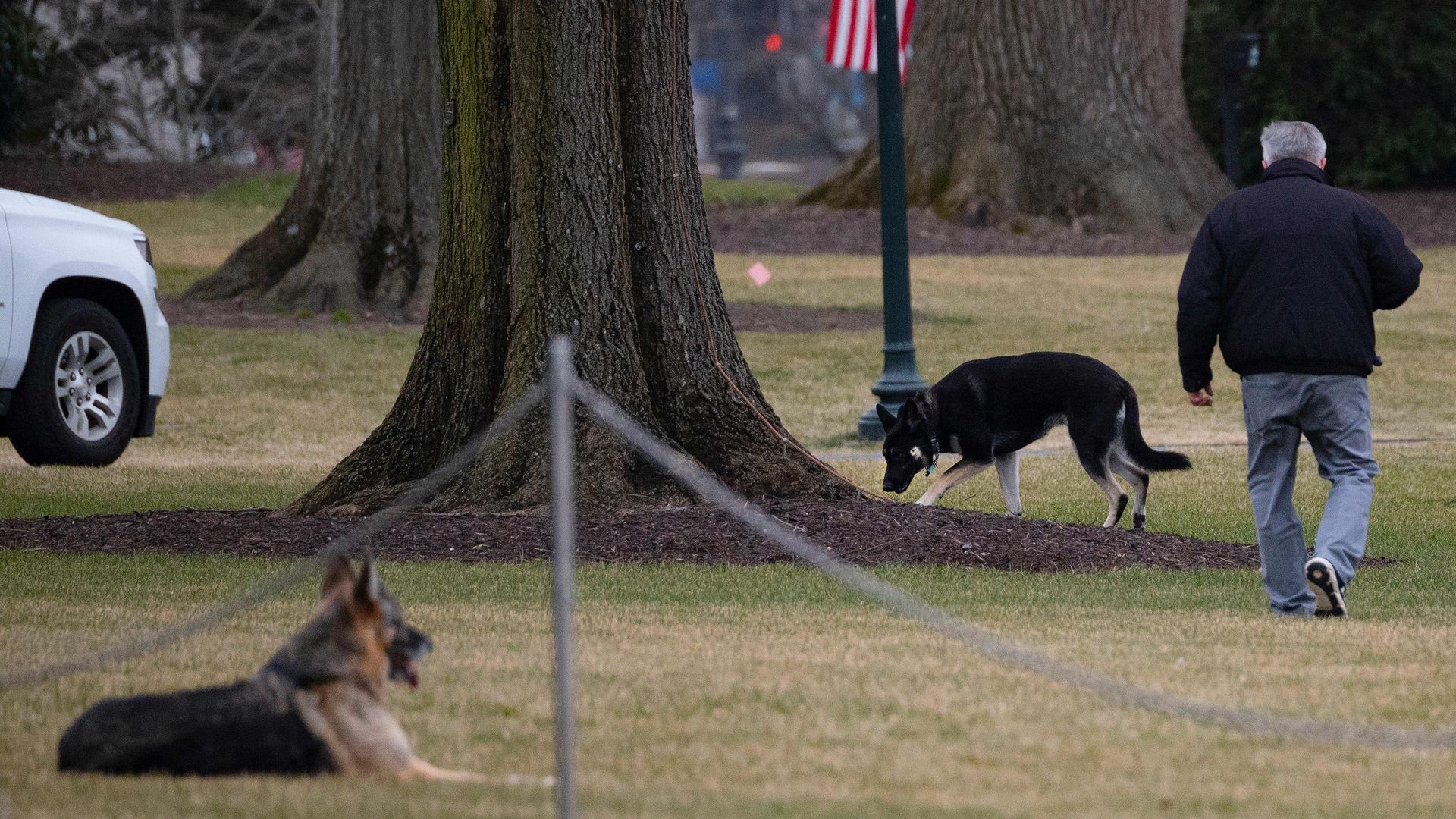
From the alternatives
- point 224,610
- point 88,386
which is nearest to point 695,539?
point 224,610

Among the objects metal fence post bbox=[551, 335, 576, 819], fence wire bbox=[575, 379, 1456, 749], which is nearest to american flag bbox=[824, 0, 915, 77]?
fence wire bbox=[575, 379, 1456, 749]

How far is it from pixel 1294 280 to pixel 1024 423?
131 inches

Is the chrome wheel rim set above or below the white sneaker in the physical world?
above

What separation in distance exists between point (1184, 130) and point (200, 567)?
21.0 metres

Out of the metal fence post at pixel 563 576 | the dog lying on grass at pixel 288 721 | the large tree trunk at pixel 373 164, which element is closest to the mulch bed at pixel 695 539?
the dog lying on grass at pixel 288 721

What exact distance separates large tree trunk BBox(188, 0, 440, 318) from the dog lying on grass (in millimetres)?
14913

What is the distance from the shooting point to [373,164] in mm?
19547

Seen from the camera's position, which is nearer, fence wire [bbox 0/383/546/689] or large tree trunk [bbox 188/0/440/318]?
fence wire [bbox 0/383/546/689]

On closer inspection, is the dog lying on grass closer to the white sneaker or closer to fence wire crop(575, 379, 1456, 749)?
fence wire crop(575, 379, 1456, 749)

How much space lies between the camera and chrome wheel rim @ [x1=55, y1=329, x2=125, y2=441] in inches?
446

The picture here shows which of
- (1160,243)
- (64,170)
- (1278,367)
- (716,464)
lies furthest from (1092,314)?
(64,170)

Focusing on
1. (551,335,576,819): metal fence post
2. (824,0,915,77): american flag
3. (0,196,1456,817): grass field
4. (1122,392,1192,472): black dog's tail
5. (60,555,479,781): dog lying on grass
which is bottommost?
(1122,392,1192,472): black dog's tail

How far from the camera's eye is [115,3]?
40094mm

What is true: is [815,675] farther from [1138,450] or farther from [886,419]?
[886,419]
